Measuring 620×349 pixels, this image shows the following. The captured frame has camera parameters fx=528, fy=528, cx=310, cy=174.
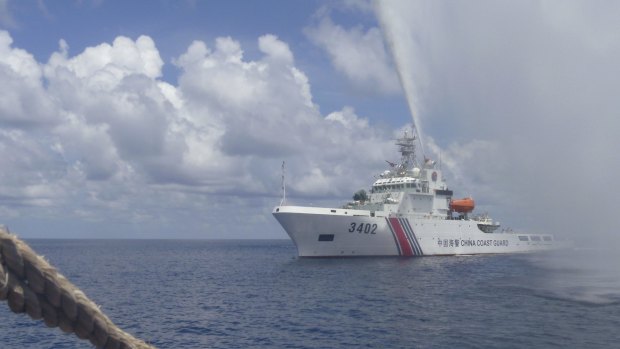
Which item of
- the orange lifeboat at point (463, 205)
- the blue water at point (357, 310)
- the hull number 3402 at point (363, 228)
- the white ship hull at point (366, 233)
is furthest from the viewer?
the orange lifeboat at point (463, 205)

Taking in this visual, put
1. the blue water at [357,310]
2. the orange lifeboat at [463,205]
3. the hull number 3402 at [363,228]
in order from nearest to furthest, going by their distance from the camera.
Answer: the blue water at [357,310]
the hull number 3402 at [363,228]
the orange lifeboat at [463,205]

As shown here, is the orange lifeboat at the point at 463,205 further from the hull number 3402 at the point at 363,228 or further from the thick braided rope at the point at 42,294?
the thick braided rope at the point at 42,294

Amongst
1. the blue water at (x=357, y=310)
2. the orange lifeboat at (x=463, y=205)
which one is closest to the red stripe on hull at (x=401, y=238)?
the blue water at (x=357, y=310)

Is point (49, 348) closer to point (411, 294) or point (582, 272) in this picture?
point (411, 294)

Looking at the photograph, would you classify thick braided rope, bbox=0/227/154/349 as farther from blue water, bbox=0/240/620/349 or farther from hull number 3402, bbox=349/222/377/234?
hull number 3402, bbox=349/222/377/234

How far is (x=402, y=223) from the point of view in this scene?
76.8 m

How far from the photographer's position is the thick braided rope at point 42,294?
4336 millimetres

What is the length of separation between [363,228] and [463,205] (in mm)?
28976

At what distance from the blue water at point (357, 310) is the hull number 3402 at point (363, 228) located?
400 inches

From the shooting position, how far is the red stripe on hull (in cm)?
7562

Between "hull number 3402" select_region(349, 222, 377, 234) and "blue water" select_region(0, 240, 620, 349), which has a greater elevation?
"hull number 3402" select_region(349, 222, 377, 234)

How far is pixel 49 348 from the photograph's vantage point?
27734 mm

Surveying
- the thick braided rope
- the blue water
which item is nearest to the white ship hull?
the blue water

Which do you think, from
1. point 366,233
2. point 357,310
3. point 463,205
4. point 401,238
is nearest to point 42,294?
point 357,310
